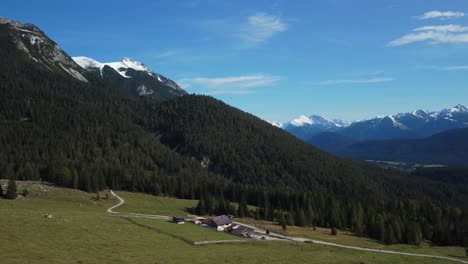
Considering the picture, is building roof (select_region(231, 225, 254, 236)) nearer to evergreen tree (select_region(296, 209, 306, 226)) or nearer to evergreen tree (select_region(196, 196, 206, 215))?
evergreen tree (select_region(196, 196, 206, 215))

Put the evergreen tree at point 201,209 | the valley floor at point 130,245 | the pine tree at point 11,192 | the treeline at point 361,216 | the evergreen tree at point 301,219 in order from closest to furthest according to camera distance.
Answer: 1. the valley floor at point 130,245
2. the pine tree at point 11,192
3. the treeline at point 361,216
4. the evergreen tree at point 301,219
5. the evergreen tree at point 201,209

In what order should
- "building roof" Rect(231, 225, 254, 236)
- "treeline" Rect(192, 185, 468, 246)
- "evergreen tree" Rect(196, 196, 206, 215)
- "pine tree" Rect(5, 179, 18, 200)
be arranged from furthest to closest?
"evergreen tree" Rect(196, 196, 206, 215) < "treeline" Rect(192, 185, 468, 246) < "pine tree" Rect(5, 179, 18, 200) < "building roof" Rect(231, 225, 254, 236)

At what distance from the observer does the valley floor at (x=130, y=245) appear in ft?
182

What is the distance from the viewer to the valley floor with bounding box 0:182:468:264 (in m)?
55.3

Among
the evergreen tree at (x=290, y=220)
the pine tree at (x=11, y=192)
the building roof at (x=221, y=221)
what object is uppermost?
the pine tree at (x=11, y=192)

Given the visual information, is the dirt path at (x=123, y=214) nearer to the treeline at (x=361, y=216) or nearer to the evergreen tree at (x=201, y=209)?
the evergreen tree at (x=201, y=209)

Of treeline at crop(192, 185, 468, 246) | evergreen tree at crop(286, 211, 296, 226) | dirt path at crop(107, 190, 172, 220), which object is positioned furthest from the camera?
evergreen tree at crop(286, 211, 296, 226)

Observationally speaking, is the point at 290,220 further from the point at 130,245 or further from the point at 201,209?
the point at 130,245

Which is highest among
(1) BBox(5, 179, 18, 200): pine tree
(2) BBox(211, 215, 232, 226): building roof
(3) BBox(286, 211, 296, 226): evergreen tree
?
(1) BBox(5, 179, 18, 200): pine tree

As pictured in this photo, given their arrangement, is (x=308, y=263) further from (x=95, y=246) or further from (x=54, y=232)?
(x=54, y=232)

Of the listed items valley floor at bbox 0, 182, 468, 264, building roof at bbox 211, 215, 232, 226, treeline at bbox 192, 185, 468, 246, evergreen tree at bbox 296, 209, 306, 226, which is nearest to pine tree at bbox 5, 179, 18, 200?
valley floor at bbox 0, 182, 468, 264

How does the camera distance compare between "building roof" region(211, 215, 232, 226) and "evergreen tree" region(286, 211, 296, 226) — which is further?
"evergreen tree" region(286, 211, 296, 226)

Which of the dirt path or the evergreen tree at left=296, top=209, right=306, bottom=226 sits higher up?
Answer: the dirt path

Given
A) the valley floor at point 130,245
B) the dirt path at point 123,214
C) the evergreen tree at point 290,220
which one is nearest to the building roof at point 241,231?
the valley floor at point 130,245
